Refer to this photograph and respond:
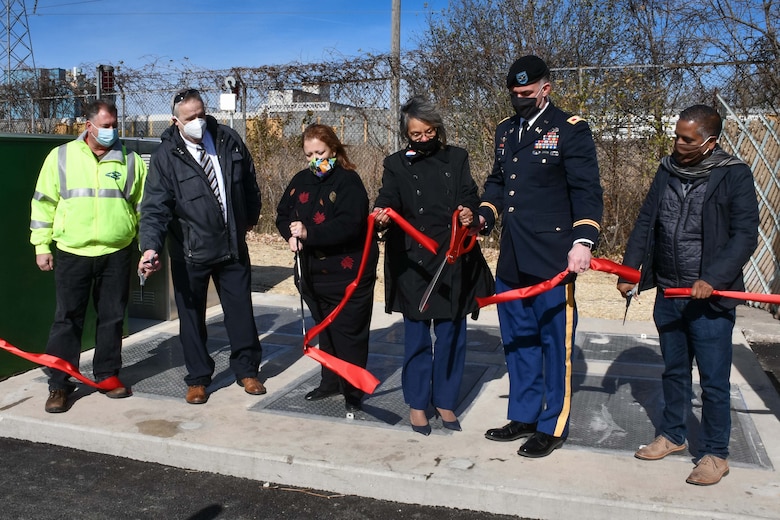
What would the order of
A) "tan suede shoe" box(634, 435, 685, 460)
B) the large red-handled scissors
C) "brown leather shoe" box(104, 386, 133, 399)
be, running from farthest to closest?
"brown leather shoe" box(104, 386, 133, 399)
the large red-handled scissors
"tan suede shoe" box(634, 435, 685, 460)

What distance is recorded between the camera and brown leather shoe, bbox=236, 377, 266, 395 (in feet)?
16.8

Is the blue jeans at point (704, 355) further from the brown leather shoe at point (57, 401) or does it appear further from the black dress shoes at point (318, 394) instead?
the brown leather shoe at point (57, 401)

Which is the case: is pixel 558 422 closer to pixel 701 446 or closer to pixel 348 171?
pixel 701 446

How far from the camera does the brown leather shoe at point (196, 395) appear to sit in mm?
4914

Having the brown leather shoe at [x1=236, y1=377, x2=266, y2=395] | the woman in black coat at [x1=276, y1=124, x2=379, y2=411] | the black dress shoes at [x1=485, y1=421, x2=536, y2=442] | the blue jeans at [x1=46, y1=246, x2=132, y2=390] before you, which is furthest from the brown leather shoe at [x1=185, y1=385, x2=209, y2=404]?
the black dress shoes at [x1=485, y1=421, x2=536, y2=442]

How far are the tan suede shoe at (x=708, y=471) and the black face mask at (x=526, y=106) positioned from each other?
1.93 meters

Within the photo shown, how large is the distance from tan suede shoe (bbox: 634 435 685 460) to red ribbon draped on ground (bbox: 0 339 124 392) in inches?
128

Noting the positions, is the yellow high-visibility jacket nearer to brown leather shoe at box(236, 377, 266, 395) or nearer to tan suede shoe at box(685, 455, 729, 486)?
brown leather shoe at box(236, 377, 266, 395)

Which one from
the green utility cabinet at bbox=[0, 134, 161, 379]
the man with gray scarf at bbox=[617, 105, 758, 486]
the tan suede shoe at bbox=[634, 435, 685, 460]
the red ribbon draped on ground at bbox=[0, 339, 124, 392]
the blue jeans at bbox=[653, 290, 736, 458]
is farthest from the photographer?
the green utility cabinet at bbox=[0, 134, 161, 379]

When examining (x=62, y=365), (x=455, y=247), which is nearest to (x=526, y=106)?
(x=455, y=247)

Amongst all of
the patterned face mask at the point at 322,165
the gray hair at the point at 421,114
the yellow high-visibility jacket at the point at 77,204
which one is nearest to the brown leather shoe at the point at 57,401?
the yellow high-visibility jacket at the point at 77,204

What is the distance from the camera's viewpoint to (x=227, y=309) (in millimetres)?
5191

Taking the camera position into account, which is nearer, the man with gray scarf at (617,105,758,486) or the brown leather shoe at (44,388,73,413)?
the man with gray scarf at (617,105,758,486)

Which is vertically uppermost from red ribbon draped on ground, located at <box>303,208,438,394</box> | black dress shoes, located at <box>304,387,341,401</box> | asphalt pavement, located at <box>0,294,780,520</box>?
red ribbon draped on ground, located at <box>303,208,438,394</box>
